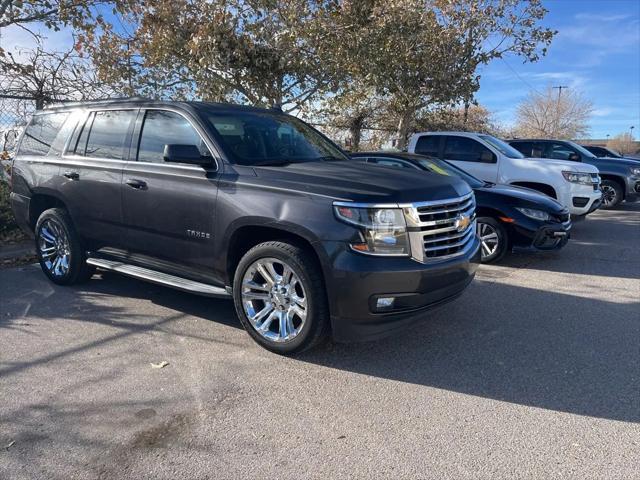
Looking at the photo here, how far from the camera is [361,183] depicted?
371 cm

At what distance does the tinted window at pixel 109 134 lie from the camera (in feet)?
16.0

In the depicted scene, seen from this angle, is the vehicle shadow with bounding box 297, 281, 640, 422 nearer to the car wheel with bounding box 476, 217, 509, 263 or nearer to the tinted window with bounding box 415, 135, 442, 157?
the car wheel with bounding box 476, 217, 509, 263

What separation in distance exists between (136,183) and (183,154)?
0.88 metres

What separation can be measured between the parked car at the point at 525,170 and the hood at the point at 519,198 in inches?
83.9

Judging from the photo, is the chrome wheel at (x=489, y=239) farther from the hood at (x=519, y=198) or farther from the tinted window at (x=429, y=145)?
the tinted window at (x=429, y=145)

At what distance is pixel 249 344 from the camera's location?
165 inches

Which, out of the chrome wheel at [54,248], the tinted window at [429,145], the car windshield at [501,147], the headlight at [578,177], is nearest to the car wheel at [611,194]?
the headlight at [578,177]

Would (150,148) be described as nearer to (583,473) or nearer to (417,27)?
(583,473)

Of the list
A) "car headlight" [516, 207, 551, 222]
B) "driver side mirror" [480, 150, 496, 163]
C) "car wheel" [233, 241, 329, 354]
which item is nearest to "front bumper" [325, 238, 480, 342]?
"car wheel" [233, 241, 329, 354]

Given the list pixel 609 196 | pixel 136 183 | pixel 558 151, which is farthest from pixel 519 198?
pixel 609 196

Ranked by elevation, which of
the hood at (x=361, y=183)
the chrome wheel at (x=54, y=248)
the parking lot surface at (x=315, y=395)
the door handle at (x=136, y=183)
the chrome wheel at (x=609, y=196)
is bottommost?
the parking lot surface at (x=315, y=395)

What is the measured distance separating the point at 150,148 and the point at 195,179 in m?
0.77

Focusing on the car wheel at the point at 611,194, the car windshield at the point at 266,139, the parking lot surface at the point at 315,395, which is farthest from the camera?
the car wheel at the point at 611,194

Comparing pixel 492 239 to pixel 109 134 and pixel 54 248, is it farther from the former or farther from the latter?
pixel 54 248
